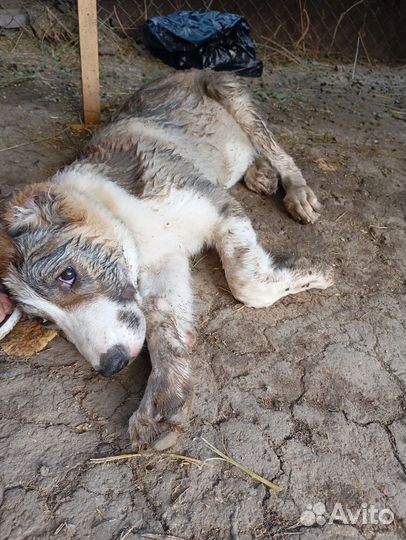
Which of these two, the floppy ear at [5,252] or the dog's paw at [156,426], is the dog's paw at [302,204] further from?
the floppy ear at [5,252]

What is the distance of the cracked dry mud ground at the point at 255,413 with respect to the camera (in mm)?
2029

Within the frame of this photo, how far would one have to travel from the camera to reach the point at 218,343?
2.82 meters

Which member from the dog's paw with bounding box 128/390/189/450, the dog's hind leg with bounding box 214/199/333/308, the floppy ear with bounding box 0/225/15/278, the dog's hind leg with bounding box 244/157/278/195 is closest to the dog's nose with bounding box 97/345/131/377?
the dog's paw with bounding box 128/390/189/450

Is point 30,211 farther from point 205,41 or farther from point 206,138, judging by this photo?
point 205,41

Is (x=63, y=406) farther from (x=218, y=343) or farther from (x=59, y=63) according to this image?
(x=59, y=63)

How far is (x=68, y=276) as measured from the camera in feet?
8.07

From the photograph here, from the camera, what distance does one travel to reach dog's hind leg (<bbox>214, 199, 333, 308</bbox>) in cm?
294

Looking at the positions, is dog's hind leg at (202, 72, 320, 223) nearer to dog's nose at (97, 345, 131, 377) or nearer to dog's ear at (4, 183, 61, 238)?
dog's ear at (4, 183, 61, 238)

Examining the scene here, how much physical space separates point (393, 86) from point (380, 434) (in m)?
5.20

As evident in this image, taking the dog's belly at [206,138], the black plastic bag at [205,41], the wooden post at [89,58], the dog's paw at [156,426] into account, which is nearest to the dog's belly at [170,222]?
the dog's belly at [206,138]

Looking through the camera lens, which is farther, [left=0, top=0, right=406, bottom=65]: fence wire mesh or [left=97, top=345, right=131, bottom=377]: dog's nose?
[left=0, top=0, right=406, bottom=65]: fence wire mesh

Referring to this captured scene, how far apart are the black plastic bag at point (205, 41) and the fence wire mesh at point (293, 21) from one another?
0.54 metres

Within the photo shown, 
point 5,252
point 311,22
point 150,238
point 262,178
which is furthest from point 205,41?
point 5,252

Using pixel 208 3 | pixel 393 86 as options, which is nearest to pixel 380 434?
pixel 393 86
